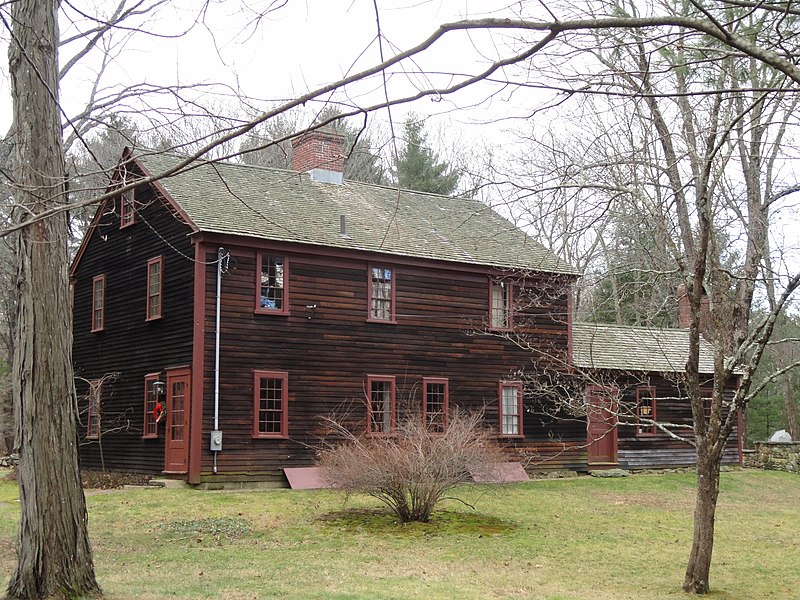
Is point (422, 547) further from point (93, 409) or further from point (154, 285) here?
point (93, 409)

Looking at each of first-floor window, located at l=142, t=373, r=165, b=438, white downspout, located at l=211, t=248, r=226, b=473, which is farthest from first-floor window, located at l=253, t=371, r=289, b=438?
first-floor window, located at l=142, t=373, r=165, b=438

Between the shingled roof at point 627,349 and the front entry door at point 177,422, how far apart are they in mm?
11287

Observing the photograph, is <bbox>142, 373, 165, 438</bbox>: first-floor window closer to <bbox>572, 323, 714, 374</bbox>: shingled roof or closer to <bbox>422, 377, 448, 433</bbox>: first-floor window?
<bbox>422, 377, 448, 433</bbox>: first-floor window

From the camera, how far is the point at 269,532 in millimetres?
15234

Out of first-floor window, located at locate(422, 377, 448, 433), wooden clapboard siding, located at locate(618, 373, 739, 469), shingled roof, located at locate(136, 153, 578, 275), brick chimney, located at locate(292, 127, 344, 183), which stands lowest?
wooden clapboard siding, located at locate(618, 373, 739, 469)

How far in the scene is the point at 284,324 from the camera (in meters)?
22.4

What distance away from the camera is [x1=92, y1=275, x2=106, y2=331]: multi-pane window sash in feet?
84.9

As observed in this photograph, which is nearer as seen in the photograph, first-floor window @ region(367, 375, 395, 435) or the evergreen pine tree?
first-floor window @ region(367, 375, 395, 435)

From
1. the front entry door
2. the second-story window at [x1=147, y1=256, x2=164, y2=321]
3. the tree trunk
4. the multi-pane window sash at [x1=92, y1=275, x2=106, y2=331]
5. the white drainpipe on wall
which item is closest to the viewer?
the tree trunk

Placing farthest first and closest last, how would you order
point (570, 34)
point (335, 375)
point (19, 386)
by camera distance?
point (335, 375) → point (19, 386) → point (570, 34)

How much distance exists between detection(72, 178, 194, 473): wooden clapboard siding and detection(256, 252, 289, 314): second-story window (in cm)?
166

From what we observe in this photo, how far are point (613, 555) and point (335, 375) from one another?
10447 mm

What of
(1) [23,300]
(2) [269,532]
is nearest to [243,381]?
(2) [269,532]

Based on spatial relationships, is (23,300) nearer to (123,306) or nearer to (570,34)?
(570,34)
